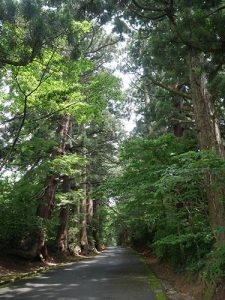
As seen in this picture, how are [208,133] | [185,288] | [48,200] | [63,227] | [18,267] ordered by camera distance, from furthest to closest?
[63,227] → [48,200] → [18,267] → [185,288] → [208,133]

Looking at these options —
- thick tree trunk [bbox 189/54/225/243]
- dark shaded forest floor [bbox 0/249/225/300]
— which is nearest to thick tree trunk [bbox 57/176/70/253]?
dark shaded forest floor [bbox 0/249/225/300]

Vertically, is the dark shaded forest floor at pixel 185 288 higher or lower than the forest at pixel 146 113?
lower

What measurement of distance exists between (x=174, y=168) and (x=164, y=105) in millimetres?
7476

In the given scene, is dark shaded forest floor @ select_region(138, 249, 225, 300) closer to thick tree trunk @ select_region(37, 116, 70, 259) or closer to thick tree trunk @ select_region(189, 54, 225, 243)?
thick tree trunk @ select_region(189, 54, 225, 243)

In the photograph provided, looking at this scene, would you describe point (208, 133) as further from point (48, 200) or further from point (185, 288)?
point (48, 200)

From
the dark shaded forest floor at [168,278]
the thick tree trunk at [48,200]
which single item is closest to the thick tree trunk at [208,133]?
the dark shaded forest floor at [168,278]

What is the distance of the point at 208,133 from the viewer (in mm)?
9305

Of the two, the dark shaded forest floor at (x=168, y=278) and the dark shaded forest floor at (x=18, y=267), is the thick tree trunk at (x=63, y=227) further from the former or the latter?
the dark shaded forest floor at (x=18, y=267)

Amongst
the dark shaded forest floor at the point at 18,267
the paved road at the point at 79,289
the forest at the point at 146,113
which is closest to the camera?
the forest at the point at 146,113

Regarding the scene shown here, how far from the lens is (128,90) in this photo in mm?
26188

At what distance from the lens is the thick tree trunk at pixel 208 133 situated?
27.9 ft

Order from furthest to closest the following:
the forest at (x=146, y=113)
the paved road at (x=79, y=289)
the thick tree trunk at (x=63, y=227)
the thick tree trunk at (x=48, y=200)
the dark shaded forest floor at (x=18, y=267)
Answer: the thick tree trunk at (x=63, y=227) → the thick tree trunk at (x=48, y=200) → the dark shaded forest floor at (x=18, y=267) → the paved road at (x=79, y=289) → the forest at (x=146, y=113)

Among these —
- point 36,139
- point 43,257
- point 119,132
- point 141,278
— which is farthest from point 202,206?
point 119,132

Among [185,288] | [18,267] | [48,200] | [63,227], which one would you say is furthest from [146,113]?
[185,288]
